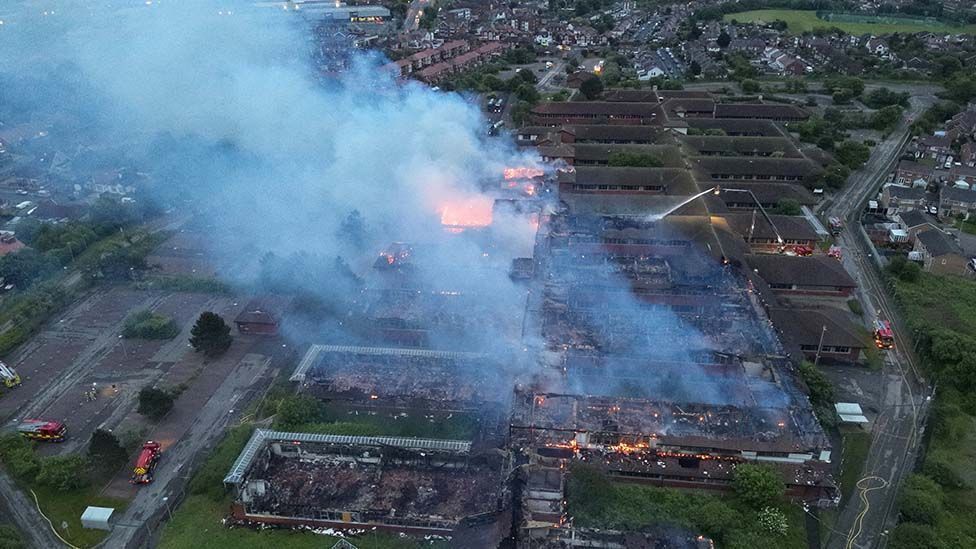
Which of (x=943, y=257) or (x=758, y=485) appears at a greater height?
(x=758, y=485)

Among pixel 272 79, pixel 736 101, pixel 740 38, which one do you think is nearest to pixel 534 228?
pixel 272 79

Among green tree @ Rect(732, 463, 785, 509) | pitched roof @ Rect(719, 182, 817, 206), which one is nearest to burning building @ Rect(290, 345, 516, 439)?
green tree @ Rect(732, 463, 785, 509)

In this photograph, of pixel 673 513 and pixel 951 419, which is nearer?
pixel 673 513

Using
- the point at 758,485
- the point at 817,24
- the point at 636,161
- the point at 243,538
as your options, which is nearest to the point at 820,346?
the point at 758,485

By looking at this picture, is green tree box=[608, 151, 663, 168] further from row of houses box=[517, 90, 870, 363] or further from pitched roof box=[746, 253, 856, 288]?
pitched roof box=[746, 253, 856, 288]

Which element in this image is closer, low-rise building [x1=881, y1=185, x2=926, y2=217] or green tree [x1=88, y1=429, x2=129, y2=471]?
green tree [x1=88, y1=429, x2=129, y2=471]

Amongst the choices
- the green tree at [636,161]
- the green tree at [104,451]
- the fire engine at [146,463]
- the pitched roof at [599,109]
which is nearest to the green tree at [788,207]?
the green tree at [636,161]

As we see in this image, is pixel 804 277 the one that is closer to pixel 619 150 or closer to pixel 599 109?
pixel 619 150
